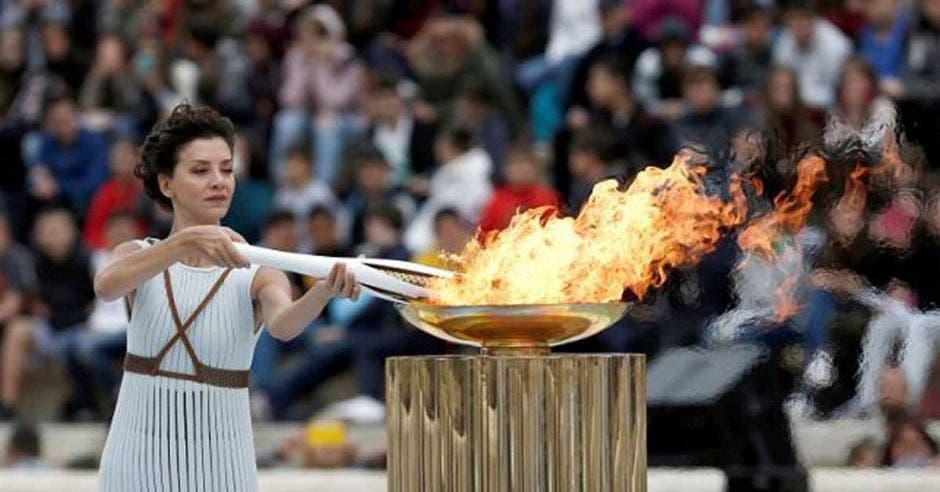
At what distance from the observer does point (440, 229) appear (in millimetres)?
11836

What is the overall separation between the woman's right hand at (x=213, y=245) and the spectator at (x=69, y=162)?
8.23 m

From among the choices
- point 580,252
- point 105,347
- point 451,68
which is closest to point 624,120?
point 451,68

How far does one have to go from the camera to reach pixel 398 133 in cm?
1355

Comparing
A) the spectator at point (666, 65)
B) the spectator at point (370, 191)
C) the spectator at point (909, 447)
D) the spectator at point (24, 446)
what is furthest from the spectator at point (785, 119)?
the spectator at point (24, 446)

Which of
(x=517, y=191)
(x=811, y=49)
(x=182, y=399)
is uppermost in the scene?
(x=811, y=49)

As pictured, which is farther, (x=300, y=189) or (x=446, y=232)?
(x=300, y=189)

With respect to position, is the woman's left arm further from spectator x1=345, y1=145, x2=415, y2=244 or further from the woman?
spectator x1=345, y1=145, x2=415, y2=244

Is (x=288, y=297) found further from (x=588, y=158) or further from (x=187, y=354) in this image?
(x=588, y=158)

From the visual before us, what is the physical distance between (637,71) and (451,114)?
1.13 m

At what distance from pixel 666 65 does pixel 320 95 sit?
229cm

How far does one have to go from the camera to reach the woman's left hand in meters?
5.92

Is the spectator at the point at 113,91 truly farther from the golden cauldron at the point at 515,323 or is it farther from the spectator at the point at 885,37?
the golden cauldron at the point at 515,323

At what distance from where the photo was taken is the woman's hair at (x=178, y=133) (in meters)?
6.22

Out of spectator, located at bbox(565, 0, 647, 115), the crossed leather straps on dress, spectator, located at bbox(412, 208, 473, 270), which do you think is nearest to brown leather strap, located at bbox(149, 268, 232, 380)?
the crossed leather straps on dress
